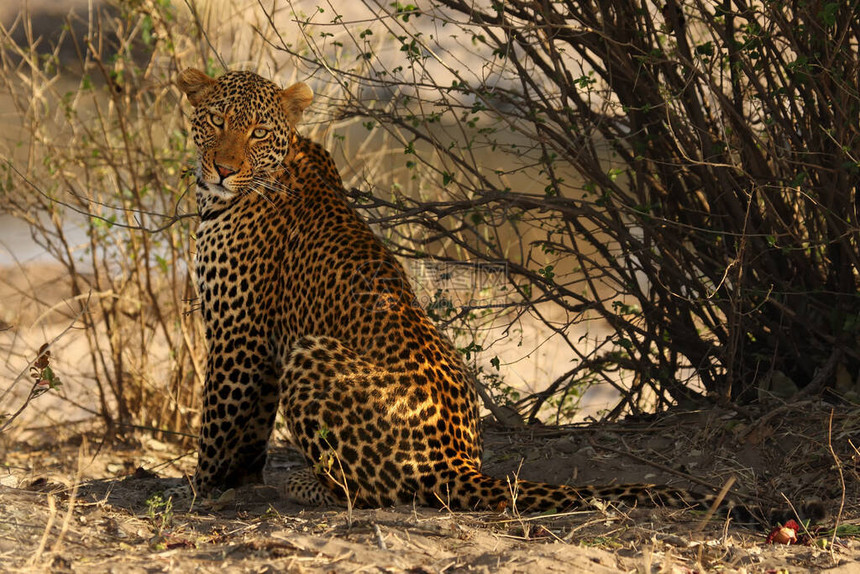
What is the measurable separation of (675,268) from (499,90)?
4.38ft

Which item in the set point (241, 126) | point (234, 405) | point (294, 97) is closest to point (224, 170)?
point (241, 126)

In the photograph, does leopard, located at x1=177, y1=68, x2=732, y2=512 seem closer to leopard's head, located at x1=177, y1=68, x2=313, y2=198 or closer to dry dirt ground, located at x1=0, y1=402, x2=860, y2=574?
leopard's head, located at x1=177, y1=68, x2=313, y2=198

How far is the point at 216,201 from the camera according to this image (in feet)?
18.3

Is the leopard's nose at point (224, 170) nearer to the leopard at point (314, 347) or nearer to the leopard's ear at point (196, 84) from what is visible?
the leopard at point (314, 347)

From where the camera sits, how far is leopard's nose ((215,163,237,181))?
17.5ft

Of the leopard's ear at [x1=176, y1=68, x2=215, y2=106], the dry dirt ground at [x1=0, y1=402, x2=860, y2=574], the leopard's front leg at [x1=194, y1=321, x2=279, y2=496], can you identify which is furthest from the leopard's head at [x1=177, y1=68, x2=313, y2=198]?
the dry dirt ground at [x1=0, y1=402, x2=860, y2=574]

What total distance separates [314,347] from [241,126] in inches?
53.2

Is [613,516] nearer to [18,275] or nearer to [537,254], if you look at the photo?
[537,254]

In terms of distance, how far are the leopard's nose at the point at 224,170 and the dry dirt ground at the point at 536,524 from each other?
156 centimetres

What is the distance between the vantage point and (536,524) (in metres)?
4.20

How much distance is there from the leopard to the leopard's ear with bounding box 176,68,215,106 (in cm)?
1

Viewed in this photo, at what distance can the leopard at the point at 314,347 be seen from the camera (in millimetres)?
4484

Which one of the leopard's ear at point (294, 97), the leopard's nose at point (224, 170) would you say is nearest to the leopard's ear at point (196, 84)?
the leopard's ear at point (294, 97)

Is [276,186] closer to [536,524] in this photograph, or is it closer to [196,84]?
[196,84]
